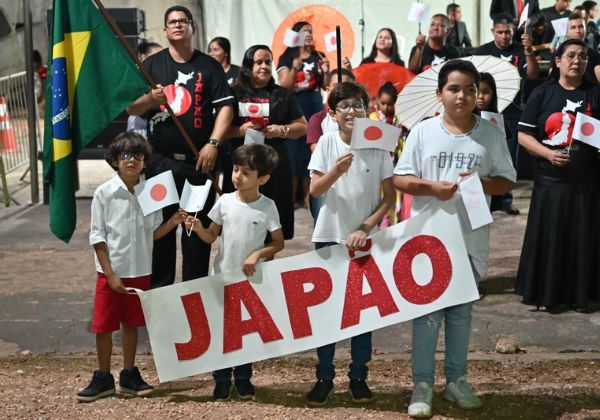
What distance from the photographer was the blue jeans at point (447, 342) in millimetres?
5613

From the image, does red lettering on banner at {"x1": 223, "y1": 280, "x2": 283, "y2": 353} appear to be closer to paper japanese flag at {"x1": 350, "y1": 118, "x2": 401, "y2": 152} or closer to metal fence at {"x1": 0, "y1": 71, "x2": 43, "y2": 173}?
paper japanese flag at {"x1": 350, "y1": 118, "x2": 401, "y2": 152}

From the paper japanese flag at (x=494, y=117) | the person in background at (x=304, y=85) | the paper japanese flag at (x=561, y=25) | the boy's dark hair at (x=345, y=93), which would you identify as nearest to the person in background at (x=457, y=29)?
the person in background at (x=304, y=85)

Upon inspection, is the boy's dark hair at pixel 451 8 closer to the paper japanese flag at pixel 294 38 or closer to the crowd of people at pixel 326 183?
the paper japanese flag at pixel 294 38

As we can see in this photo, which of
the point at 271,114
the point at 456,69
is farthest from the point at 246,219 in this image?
the point at 271,114

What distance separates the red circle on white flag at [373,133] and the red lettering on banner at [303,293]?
766mm

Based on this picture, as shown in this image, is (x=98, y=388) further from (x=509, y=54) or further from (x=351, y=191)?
(x=509, y=54)

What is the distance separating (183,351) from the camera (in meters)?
5.73

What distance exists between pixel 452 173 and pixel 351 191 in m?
0.52

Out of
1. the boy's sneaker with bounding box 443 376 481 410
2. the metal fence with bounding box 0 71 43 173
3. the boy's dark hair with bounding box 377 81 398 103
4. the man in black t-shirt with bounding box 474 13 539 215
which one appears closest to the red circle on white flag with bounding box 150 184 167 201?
the boy's sneaker with bounding box 443 376 481 410

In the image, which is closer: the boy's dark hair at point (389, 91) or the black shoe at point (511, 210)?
the boy's dark hair at point (389, 91)

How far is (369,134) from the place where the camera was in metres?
5.46

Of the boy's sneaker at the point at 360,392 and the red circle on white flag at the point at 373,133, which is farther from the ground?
the red circle on white flag at the point at 373,133

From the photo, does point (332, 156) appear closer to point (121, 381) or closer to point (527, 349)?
point (121, 381)

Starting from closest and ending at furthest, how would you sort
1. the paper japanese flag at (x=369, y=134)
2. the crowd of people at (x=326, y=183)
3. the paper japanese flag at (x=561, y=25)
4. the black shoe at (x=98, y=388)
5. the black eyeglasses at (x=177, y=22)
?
the paper japanese flag at (x=369, y=134) < the crowd of people at (x=326, y=183) < the black shoe at (x=98, y=388) < the black eyeglasses at (x=177, y=22) < the paper japanese flag at (x=561, y=25)
